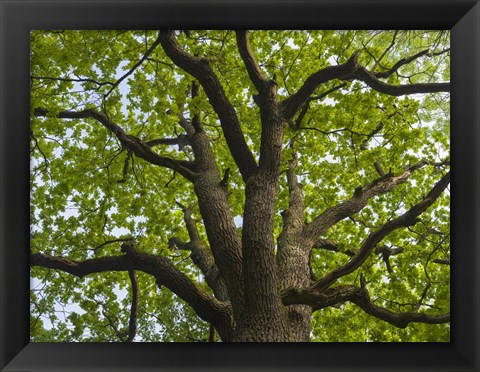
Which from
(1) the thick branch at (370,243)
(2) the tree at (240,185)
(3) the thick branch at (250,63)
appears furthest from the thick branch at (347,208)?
(3) the thick branch at (250,63)

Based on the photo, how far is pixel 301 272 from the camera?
4.16 metres

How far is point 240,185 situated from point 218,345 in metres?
4.05

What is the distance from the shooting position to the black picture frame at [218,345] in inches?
94.8

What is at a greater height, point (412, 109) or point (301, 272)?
point (412, 109)

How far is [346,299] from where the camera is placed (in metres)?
3.65

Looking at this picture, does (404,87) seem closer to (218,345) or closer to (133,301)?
(218,345)

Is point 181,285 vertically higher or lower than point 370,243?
lower

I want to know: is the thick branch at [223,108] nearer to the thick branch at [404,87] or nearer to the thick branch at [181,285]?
the thick branch at [181,285]

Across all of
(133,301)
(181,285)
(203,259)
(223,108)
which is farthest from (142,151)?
(133,301)

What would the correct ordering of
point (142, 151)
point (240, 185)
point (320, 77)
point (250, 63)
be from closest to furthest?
point (320, 77), point (250, 63), point (142, 151), point (240, 185)

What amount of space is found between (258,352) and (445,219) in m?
4.40

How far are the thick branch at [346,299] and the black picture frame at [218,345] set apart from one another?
100cm
